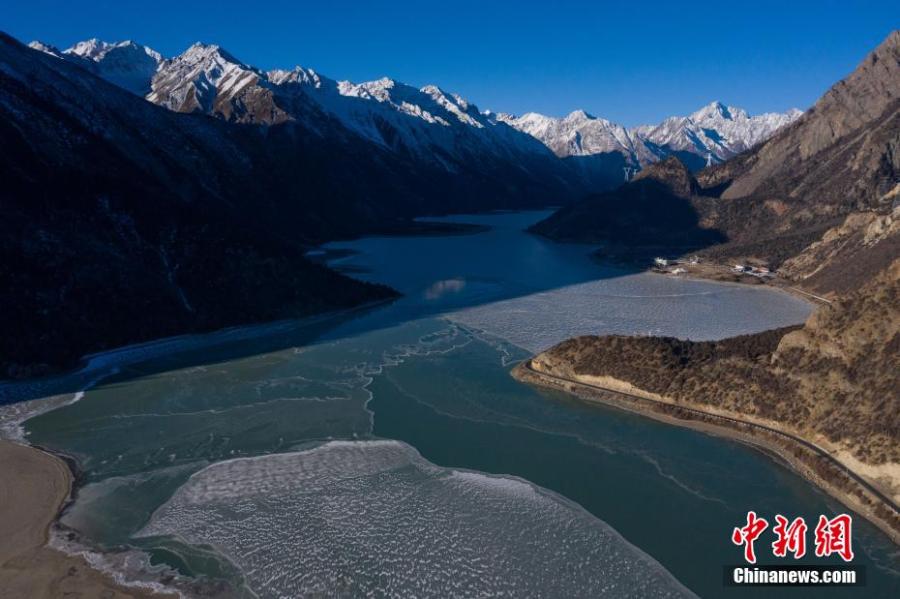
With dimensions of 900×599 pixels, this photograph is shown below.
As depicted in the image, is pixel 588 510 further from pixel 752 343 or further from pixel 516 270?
pixel 516 270

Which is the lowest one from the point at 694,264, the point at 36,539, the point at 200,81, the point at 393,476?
the point at 393,476

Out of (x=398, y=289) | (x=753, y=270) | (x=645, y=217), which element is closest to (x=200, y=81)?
(x=645, y=217)

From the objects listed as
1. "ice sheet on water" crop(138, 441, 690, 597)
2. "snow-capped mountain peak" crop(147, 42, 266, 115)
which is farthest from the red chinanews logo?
"snow-capped mountain peak" crop(147, 42, 266, 115)

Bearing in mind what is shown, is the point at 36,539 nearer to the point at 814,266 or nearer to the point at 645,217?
the point at 814,266

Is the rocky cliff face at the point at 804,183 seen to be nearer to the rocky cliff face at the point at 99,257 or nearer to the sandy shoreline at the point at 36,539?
the rocky cliff face at the point at 99,257

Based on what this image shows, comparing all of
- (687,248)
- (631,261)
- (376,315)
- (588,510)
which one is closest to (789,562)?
(588,510)

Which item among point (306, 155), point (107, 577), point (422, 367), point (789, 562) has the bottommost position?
point (789, 562)

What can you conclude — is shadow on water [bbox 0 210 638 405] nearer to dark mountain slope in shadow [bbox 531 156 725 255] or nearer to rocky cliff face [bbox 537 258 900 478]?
dark mountain slope in shadow [bbox 531 156 725 255]
